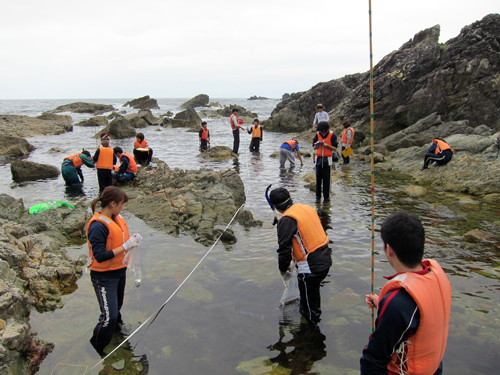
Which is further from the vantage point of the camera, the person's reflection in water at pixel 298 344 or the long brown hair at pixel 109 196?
the person's reflection in water at pixel 298 344

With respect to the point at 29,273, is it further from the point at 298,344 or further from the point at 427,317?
the point at 427,317

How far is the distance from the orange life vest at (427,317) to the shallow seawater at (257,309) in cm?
194

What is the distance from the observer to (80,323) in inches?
183

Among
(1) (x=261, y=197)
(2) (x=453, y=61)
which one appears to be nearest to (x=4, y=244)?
(1) (x=261, y=197)

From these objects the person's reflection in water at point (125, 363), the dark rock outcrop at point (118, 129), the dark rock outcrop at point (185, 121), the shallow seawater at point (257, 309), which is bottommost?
the person's reflection in water at point (125, 363)

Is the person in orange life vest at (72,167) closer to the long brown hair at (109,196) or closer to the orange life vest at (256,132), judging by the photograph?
the long brown hair at (109,196)

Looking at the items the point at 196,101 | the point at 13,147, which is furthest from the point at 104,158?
the point at 196,101

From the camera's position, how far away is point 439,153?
1253 cm

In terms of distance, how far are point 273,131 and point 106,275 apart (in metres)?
32.5

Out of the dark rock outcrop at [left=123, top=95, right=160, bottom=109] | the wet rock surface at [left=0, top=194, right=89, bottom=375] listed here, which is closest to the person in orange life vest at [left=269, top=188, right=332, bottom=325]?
the wet rock surface at [left=0, top=194, right=89, bottom=375]

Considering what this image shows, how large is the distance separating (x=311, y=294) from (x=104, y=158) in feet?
26.1

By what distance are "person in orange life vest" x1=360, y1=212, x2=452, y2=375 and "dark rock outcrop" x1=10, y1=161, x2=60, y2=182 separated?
15.4 metres

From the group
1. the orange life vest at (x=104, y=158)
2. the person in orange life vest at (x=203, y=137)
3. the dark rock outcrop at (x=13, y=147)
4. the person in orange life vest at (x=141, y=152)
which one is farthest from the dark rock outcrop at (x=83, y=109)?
the orange life vest at (x=104, y=158)

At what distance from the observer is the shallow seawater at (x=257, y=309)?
396 cm
